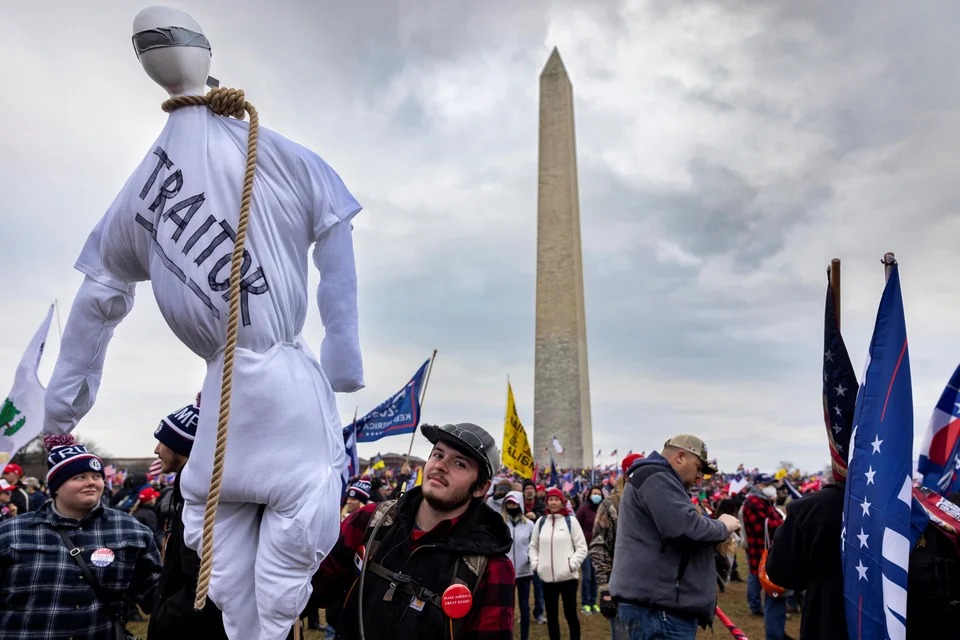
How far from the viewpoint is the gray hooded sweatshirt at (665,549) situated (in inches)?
159

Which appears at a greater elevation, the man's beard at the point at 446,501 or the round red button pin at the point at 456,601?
the man's beard at the point at 446,501

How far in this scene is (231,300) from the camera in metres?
1.95

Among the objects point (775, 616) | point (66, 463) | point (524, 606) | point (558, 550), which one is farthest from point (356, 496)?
point (66, 463)

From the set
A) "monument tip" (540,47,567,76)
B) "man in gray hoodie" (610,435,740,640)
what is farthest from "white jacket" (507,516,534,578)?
"monument tip" (540,47,567,76)

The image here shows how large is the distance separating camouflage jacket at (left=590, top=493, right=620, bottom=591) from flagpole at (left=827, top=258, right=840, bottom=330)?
323cm

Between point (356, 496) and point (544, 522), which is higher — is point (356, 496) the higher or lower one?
the higher one

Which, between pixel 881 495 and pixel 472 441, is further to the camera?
pixel 881 495

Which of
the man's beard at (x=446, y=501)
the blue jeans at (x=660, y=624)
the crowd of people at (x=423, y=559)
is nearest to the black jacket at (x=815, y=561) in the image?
the crowd of people at (x=423, y=559)

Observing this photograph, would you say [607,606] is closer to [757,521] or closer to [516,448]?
[757,521]

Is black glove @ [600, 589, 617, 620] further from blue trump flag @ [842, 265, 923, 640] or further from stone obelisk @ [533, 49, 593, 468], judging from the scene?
stone obelisk @ [533, 49, 593, 468]

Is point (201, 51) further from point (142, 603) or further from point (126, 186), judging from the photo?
point (142, 603)

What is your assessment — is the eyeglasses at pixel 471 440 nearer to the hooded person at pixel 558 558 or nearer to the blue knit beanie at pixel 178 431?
the blue knit beanie at pixel 178 431

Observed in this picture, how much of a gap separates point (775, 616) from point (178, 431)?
5330mm

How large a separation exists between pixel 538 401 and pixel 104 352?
88.7 ft
